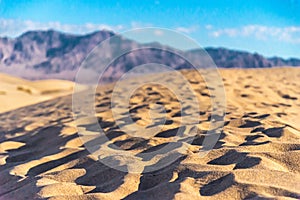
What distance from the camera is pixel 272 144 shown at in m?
3.72

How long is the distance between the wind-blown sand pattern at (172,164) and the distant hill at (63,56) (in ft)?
311

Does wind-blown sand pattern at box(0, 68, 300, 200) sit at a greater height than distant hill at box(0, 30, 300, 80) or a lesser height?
lesser

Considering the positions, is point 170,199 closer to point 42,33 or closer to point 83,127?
point 83,127

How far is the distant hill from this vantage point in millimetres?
109438

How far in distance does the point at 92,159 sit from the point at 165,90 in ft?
15.2

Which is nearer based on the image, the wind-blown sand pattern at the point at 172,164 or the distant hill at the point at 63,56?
the wind-blown sand pattern at the point at 172,164

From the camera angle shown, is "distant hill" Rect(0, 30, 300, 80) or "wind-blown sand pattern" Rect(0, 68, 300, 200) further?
"distant hill" Rect(0, 30, 300, 80)

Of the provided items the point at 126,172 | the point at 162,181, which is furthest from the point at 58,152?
the point at 162,181

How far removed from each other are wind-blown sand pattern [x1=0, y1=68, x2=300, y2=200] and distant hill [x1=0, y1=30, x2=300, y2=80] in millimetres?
94854

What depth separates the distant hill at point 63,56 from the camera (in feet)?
359

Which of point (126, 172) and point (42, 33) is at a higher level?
point (42, 33)

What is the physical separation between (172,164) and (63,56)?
13302 cm

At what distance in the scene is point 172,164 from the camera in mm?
3461

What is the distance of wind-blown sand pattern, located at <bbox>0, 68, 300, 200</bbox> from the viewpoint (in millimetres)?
2861
